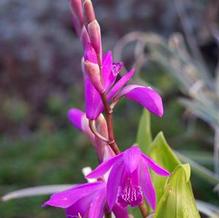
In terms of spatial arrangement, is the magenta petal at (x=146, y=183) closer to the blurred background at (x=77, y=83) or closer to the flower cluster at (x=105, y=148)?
the flower cluster at (x=105, y=148)

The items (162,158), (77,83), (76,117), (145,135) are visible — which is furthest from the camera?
(77,83)

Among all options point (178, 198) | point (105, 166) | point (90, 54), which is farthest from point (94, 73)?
point (178, 198)

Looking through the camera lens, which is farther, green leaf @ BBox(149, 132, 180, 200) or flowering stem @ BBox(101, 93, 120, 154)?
green leaf @ BBox(149, 132, 180, 200)

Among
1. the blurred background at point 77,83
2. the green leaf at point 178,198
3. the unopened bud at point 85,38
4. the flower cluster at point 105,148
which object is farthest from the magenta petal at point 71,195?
the blurred background at point 77,83

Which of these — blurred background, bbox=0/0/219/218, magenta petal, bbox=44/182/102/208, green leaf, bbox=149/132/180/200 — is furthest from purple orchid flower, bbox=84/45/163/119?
blurred background, bbox=0/0/219/218

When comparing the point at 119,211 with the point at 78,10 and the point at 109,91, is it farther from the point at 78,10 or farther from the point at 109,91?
the point at 78,10

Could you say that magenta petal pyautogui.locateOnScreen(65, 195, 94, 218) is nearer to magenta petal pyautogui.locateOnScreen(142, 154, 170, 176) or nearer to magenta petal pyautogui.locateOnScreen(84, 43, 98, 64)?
magenta petal pyautogui.locateOnScreen(142, 154, 170, 176)
